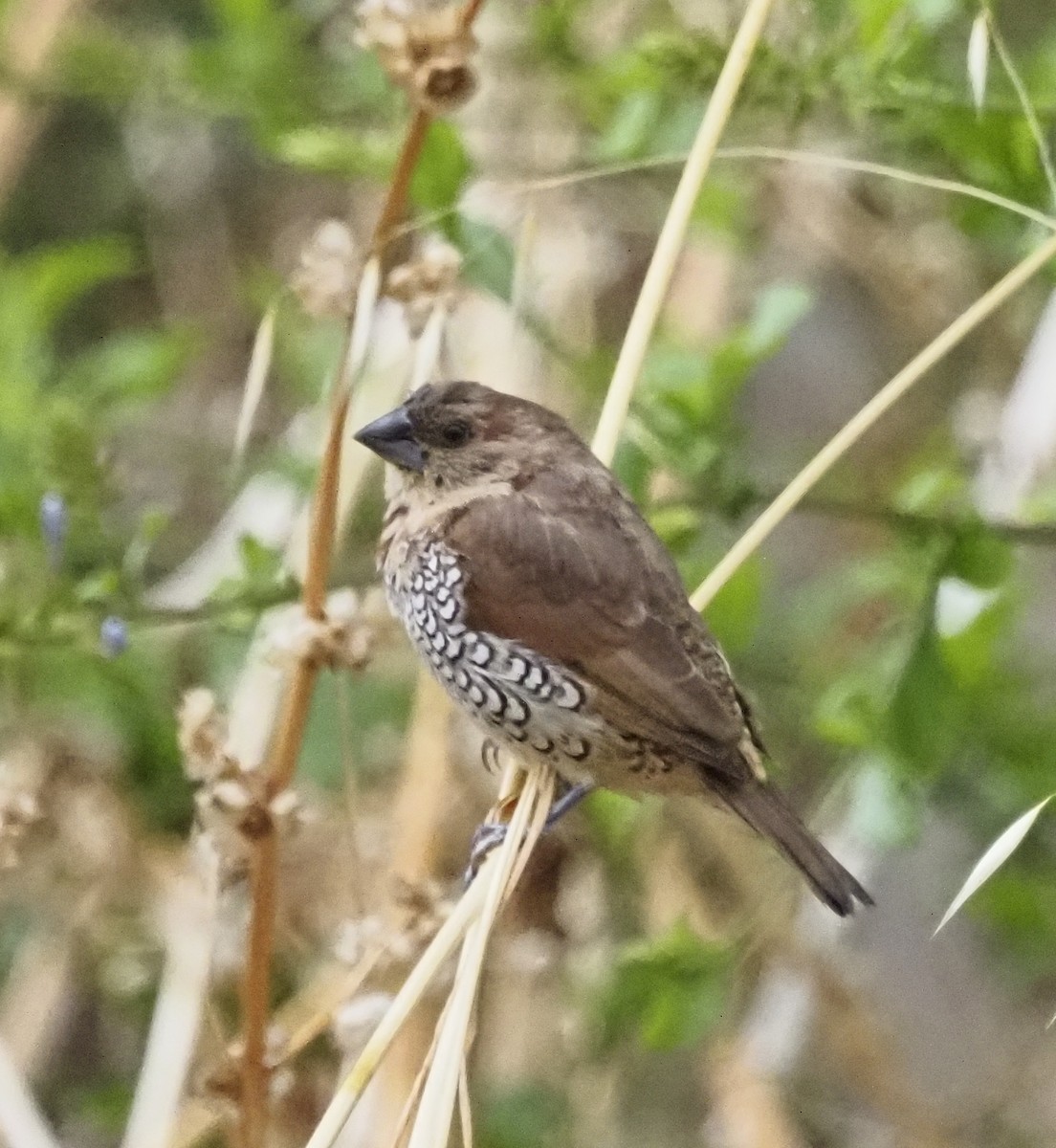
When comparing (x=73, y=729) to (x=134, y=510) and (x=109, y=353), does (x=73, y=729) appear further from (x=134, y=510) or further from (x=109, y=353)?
(x=134, y=510)

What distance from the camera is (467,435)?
2.06 meters

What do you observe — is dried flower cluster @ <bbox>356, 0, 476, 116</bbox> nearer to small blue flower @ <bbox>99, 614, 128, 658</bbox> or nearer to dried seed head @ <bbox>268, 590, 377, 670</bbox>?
dried seed head @ <bbox>268, 590, 377, 670</bbox>

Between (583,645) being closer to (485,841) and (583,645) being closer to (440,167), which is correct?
(485,841)

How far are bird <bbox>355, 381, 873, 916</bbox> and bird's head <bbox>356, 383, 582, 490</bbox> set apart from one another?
2 cm

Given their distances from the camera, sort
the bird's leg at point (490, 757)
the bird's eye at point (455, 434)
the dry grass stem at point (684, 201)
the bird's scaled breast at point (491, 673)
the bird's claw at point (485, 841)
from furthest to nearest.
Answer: the bird's leg at point (490, 757)
the bird's eye at point (455, 434)
the bird's scaled breast at point (491, 673)
the bird's claw at point (485, 841)
the dry grass stem at point (684, 201)

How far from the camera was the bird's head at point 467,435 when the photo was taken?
2021mm

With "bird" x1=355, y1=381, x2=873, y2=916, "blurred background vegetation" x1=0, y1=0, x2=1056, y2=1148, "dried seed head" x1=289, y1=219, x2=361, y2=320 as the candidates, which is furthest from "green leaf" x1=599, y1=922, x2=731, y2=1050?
"dried seed head" x1=289, y1=219, x2=361, y2=320

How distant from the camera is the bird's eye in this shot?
2.06m

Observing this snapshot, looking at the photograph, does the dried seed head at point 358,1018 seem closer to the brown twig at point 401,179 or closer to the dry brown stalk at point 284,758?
the dry brown stalk at point 284,758

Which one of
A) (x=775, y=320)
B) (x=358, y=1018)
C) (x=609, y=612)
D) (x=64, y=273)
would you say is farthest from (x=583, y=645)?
(x=64, y=273)

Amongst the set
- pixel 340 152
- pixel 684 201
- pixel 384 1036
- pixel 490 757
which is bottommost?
pixel 490 757

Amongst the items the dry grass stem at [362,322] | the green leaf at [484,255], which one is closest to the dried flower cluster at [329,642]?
the dry grass stem at [362,322]

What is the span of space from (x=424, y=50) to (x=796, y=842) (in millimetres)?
980

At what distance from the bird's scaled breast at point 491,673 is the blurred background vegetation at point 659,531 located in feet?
0.34
